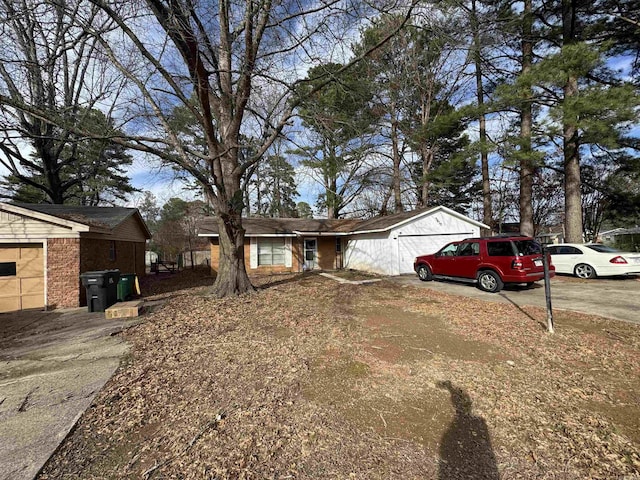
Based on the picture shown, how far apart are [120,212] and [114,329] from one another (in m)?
8.76

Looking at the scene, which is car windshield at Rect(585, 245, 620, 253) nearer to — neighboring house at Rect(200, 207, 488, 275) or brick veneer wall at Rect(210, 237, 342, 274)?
neighboring house at Rect(200, 207, 488, 275)

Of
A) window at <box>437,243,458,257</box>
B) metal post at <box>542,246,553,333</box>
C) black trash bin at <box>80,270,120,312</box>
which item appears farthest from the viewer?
window at <box>437,243,458,257</box>

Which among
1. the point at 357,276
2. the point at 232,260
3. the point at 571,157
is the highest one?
the point at 571,157

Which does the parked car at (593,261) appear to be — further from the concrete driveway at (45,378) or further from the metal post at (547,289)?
the concrete driveway at (45,378)

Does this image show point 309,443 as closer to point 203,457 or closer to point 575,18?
point 203,457

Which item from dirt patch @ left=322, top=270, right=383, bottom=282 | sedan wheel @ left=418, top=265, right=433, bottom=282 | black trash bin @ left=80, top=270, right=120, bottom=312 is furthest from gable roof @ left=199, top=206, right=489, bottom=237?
black trash bin @ left=80, top=270, right=120, bottom=312

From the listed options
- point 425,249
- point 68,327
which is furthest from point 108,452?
point 425,249

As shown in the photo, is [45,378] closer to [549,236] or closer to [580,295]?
[580,295]

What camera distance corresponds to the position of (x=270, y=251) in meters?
15.6

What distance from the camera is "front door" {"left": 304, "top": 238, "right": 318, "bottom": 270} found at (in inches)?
642

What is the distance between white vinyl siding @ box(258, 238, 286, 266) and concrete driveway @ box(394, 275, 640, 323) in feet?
26.4

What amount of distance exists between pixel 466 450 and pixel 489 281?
7570 millimetres

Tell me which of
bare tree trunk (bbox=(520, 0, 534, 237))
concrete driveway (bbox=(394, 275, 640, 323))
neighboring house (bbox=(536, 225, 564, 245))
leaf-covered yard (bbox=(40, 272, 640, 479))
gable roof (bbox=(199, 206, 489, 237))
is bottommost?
leaf-covered yard (bbox=(40, 272, 640, 479))

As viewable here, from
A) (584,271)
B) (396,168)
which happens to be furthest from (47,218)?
(584,271)
